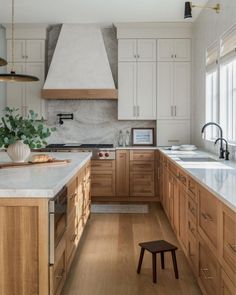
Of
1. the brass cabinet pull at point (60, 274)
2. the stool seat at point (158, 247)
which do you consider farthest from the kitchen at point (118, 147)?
the stool seat at point (158, 247)

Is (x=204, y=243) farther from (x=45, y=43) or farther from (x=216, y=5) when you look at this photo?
(x=45, y=43)

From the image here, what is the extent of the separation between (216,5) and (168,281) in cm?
314

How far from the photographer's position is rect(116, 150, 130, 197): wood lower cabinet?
20.0 ft

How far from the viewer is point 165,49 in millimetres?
6340

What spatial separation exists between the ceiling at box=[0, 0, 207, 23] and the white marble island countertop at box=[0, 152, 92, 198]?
3.01 m

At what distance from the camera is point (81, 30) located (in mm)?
6375

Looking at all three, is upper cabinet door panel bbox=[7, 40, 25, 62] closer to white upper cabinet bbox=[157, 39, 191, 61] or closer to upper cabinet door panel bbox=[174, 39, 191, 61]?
white upper cabinet bbox=[157, 39, 191, 61]

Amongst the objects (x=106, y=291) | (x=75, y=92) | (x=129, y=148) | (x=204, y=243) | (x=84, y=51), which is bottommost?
(x=106, y=291)

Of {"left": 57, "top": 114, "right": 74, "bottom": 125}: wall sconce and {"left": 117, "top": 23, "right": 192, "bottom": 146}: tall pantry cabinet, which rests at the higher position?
{"left": 117, "top": 23, "right": 192, "bottom": 146}: tall pantry cabinet

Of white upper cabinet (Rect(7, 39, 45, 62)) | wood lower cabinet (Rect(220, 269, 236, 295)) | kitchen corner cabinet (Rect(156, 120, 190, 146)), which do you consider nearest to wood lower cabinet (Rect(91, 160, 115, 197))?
kitchen corner cabinet (Rect(156, 120, 190, 146))

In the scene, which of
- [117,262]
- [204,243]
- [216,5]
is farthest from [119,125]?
[204,243]

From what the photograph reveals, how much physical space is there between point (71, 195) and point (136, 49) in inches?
153

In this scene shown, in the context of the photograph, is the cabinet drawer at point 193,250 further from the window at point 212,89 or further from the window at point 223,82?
the window at point 212,89

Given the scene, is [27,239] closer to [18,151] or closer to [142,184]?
[18,151]
